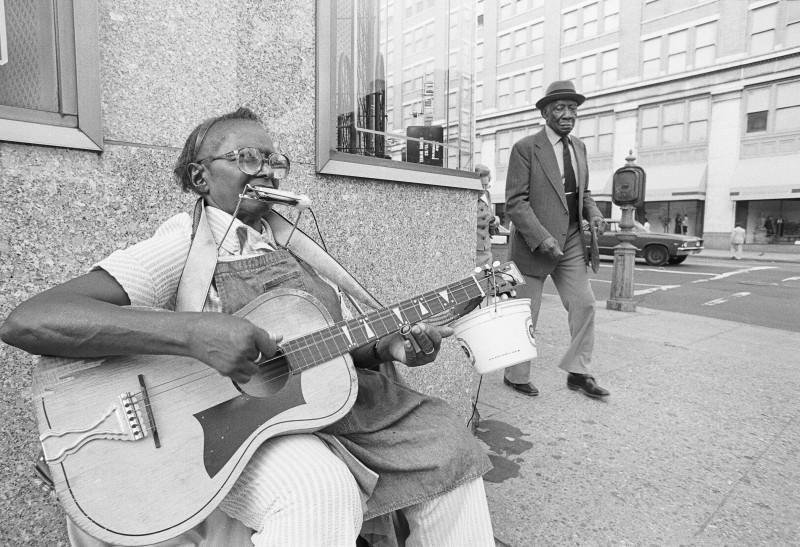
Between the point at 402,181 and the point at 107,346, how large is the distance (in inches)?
79.4

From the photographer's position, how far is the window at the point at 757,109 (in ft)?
75.9

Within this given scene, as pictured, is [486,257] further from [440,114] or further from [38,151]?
[38,151]

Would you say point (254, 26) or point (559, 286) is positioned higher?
point (254, 26)

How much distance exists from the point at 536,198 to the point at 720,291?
9021 millimetres

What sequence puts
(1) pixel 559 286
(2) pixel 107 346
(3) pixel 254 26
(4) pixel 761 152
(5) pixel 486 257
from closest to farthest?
(2) pixel 107 346 < (3) pixel 254 26 < (1) pixel 559 286 < (5) pixel 486 257 < (4) pixel 761 152

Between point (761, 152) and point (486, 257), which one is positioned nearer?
point (486, 257)

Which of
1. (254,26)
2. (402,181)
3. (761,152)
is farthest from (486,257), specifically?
(761,152)

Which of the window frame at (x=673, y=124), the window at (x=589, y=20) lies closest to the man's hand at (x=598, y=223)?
the window frame at (x=673, y=124)

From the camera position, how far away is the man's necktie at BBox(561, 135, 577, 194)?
12.4 feet

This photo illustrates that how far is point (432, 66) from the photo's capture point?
11.8ft

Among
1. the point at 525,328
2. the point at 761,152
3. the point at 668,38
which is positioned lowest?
the point at 525,328

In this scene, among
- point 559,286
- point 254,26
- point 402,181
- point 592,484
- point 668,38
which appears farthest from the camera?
point 668,38

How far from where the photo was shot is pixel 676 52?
25703 millimetres

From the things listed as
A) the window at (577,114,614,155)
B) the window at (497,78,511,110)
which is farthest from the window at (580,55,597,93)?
the window at (497,78,511,110)
